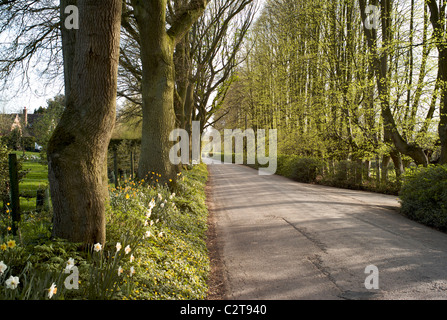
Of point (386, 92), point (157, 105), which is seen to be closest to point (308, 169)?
point (386, 92)

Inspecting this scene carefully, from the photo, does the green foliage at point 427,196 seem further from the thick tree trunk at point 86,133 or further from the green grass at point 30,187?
the green grass at point 30,187

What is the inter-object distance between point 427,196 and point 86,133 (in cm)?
830

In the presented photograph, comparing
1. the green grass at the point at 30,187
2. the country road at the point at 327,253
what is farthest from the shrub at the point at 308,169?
the green grass at the point at 30,187

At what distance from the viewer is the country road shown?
4078 millimetres

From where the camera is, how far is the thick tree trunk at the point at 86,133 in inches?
148

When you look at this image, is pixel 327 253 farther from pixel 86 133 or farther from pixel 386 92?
pixel 386 92

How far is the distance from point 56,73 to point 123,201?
25.6 ft

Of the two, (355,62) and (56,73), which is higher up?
(355,62)

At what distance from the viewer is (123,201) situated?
5914mm

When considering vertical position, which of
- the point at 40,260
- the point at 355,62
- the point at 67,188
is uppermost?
the point at 355,62
